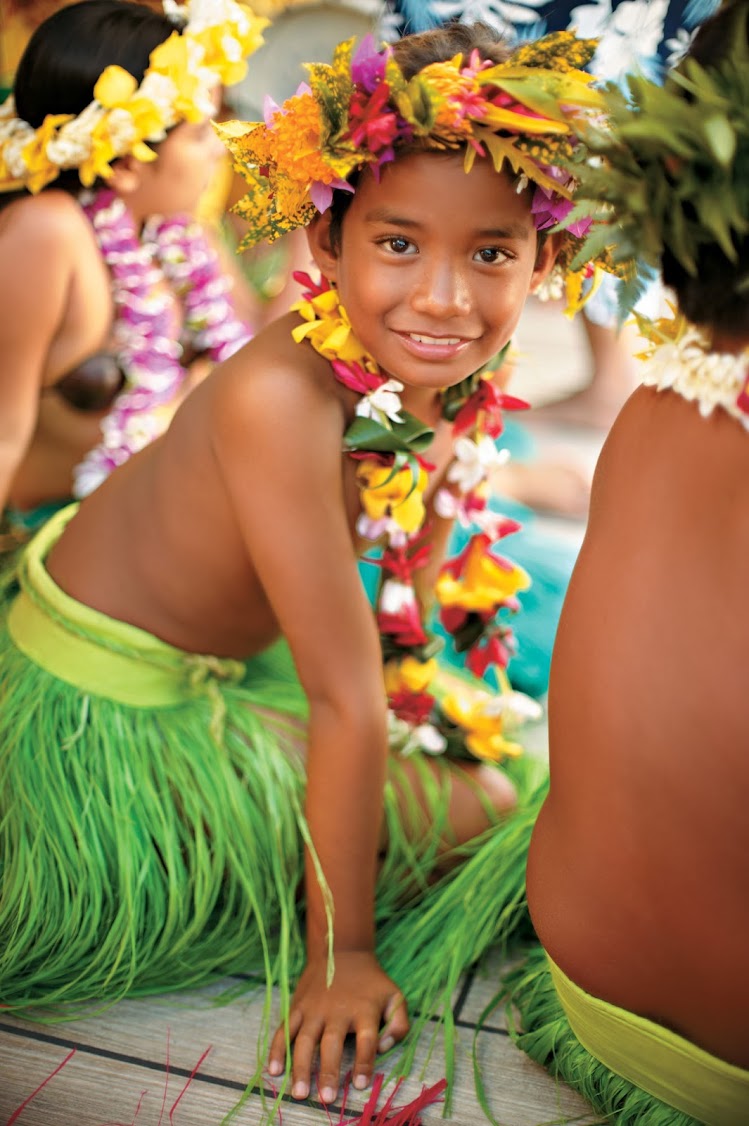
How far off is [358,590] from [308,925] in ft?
1.31

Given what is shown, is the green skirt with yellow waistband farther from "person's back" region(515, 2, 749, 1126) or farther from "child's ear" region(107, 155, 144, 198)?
"child's ear" region(107, 155, 144, 198)

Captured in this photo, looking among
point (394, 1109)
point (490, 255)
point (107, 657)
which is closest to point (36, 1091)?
point (394, 1109)

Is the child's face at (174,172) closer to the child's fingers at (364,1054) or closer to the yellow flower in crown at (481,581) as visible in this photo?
the yellow flower in crown at (481,581)

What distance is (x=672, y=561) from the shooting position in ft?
3.25

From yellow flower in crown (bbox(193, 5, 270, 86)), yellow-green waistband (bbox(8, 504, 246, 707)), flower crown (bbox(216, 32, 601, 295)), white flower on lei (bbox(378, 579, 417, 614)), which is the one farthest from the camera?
yellow flower in crown (bbox(193, 5, 270, 86))

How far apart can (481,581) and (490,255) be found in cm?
60

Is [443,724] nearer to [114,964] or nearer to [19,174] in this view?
[114,964]

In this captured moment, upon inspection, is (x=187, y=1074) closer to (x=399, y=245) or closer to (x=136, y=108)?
(x=399, y=245)

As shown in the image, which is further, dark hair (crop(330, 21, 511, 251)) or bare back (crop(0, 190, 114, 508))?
bare back (crop(0, 190, 114, 508))

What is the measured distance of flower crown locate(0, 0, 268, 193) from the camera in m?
1.98

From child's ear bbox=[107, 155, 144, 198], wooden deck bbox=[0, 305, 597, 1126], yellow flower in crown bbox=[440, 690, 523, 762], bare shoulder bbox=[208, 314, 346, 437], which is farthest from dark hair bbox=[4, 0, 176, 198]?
wooden deck bbox=[0, 305, 597, 1126]

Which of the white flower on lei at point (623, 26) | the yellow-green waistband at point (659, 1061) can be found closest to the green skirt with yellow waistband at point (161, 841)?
the yellow-green waistband at point (659, 1061)

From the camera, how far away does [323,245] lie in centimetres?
140

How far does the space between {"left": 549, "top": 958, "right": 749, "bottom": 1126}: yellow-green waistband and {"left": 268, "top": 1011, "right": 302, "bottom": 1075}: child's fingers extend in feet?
1.03
